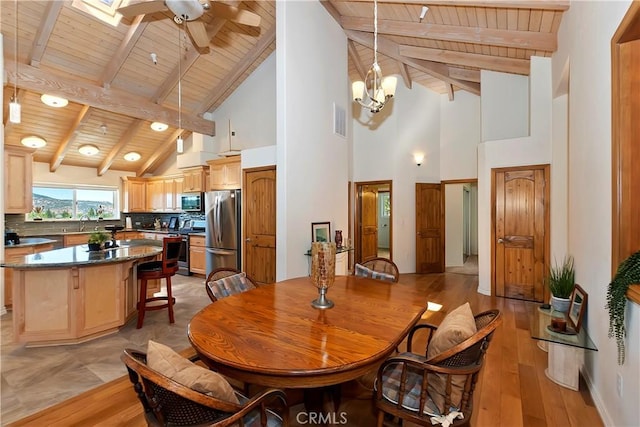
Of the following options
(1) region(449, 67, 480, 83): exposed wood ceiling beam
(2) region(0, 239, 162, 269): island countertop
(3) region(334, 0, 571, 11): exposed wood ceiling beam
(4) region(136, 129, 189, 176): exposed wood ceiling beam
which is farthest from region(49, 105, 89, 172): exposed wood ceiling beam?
(1) region(449, 67, 480, 83): exposed wood ceiling beam

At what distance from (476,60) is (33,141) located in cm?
771

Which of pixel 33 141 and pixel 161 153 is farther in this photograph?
pixel 161 153

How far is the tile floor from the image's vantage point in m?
2.15

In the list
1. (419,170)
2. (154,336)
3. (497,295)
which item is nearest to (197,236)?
(154,336)

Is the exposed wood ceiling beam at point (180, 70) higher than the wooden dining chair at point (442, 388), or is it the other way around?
the exposed wood ceiling beam at point (180, 70)

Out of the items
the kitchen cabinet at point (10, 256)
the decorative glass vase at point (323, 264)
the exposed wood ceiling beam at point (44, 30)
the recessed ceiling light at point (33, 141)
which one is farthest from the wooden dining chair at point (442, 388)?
the recessed ceiling light at point (33, 141)

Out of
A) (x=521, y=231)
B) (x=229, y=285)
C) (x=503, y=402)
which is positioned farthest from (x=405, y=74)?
(x=503, y=402)

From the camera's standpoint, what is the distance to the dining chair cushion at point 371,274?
2.79 meters

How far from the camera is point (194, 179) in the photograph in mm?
6465

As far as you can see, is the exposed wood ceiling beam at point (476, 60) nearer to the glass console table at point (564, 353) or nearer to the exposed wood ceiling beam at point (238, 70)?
the exposed wood ceiling beam at point (238, 70)

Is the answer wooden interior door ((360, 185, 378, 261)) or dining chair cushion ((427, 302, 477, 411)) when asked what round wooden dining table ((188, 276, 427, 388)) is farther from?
wooden interior door ((360, 185, 378, 261))

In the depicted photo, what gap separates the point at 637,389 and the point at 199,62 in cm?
652

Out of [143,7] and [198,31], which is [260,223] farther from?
[143,7]

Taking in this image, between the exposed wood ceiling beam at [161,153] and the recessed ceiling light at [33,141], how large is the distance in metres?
2.04
